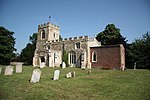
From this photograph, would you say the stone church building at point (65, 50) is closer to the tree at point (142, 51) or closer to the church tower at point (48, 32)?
the church tower at point (48, 32)

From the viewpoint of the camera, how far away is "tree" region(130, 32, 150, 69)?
27597mm

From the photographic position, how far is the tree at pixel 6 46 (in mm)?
37531

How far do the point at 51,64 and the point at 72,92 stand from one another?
24702 mm

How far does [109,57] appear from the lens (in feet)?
92.8

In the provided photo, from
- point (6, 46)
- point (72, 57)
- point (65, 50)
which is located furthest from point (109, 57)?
point (6, 46)

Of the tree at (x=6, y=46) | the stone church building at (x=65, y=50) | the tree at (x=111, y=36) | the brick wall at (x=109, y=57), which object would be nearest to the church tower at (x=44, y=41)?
the stone church building at (x=65, y=50)

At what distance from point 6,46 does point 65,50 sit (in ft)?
50.5

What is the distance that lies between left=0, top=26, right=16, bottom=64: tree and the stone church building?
22.3ft

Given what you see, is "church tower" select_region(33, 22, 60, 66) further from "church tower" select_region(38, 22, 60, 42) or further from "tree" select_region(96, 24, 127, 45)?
"tree" select_region(96, 24, 127, 45)

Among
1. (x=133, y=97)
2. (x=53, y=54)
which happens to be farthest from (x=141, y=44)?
(x=133, y=97)

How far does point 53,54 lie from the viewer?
34125 mm

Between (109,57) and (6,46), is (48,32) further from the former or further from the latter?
(109,57)

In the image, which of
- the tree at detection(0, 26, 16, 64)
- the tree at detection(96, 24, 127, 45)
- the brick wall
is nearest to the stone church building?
the brick wall

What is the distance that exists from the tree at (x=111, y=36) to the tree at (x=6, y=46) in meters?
24.2
